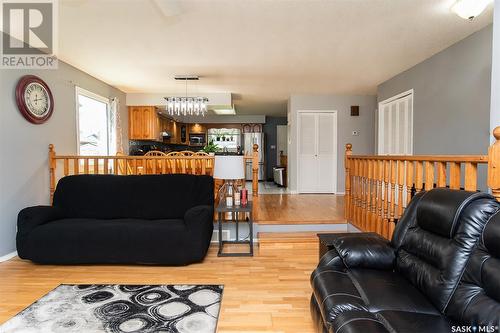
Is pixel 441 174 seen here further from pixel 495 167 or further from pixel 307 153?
pixel 307 153

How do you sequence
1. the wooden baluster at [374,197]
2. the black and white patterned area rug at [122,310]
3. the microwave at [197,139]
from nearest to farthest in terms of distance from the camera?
the black and white patterned area rug at [122,310] < the wooden baluster at [374,197] < the microwave at [197,139]

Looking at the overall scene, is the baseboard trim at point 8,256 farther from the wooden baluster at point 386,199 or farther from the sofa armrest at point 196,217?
the wooden baluster at point 386,199

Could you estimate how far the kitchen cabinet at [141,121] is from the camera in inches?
264

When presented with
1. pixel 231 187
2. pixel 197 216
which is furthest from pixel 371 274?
Result: pixel 231 187

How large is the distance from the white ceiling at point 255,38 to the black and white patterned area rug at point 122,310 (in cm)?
245

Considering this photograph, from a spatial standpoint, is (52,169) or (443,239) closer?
(443,239)

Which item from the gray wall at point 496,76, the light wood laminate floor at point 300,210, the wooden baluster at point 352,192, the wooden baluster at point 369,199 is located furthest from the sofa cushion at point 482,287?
the light wood laminate floor at point 300,210

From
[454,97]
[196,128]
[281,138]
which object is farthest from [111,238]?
[281,138]

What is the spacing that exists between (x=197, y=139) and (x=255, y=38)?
22.6 feet

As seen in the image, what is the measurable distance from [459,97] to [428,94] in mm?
662

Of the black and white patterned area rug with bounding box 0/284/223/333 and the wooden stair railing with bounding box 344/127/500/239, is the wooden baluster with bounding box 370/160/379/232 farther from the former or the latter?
the black and white patterned area rug with bounding box 0/284/223/333

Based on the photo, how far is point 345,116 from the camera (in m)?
6.87

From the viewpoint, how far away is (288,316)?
2.22 meters

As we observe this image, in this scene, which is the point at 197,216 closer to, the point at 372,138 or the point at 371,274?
the point at 371,274
